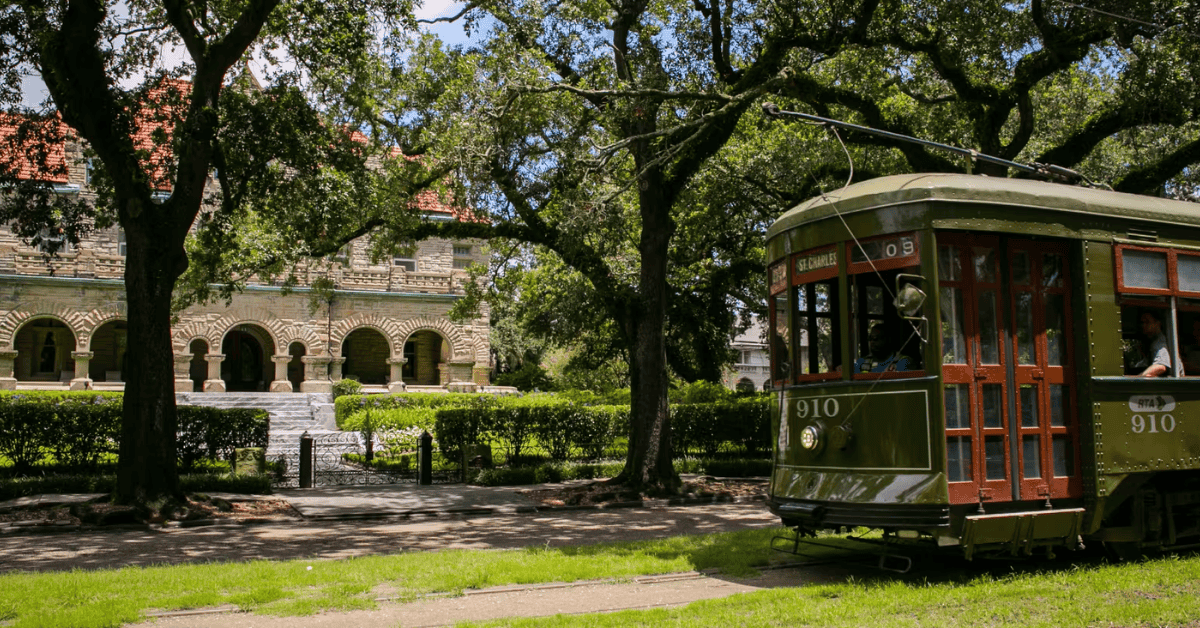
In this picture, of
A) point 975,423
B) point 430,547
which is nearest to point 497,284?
point 430,547

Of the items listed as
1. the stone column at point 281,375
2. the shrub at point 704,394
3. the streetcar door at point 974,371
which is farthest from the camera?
the stone column at point 281,375

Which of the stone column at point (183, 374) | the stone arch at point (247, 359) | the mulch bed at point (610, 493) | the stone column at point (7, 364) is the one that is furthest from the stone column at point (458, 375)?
the mulch bed at point (610, 493)

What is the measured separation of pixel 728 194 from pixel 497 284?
17.8 ft

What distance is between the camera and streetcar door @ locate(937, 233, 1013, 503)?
8414mm

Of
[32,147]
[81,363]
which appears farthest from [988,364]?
[81,363]

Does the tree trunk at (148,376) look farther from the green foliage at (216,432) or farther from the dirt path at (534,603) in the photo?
the dirt path at (534,603)

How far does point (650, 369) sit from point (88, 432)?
1113 cm

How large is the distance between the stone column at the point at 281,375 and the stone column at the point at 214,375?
6.40ft

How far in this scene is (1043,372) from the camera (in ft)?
29.4

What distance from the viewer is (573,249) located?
51.6 ft

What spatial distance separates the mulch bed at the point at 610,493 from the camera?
16.7 m

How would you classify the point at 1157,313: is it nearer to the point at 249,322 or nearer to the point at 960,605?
the point at 960,605

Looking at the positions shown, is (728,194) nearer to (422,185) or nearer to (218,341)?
(422,185)

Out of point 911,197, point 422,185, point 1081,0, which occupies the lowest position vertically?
point 911,197
